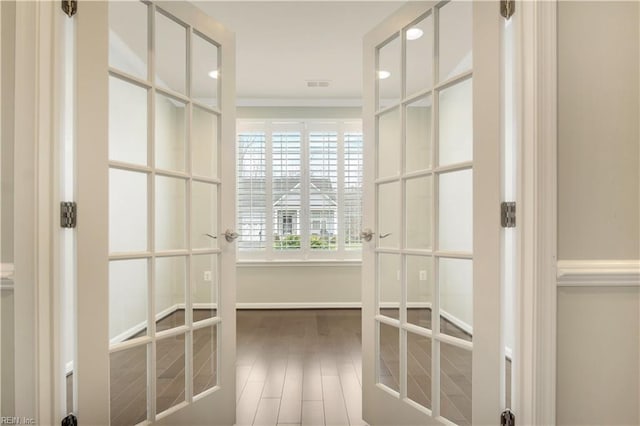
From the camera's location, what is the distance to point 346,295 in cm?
421

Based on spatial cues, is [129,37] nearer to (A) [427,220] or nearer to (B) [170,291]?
(B) [170,291]

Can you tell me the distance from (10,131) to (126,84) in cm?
42

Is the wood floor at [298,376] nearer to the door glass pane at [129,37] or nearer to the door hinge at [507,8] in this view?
the door glass pane at [129,37]

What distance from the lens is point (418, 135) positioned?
1.55 meters

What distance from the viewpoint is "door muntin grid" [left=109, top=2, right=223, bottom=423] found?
1.35 m

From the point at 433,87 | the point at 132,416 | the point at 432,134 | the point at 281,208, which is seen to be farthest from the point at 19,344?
the point at 281,208

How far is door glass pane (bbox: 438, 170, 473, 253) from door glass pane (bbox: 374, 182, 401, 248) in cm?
22

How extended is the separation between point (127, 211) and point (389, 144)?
1.25 meters

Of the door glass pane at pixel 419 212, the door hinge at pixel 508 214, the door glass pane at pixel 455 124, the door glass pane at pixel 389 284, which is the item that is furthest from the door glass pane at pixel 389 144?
the door hinge at pixel 508 214

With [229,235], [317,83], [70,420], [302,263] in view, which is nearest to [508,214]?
[229,235]

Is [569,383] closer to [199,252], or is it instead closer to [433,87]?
[433,87]

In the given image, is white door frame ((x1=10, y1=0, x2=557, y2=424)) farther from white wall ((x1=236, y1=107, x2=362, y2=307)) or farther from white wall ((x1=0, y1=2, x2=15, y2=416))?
white wall ((x1=236, y1=107, x2=362, y2=307))

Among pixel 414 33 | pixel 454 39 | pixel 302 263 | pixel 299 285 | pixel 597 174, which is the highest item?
pixel 414 33

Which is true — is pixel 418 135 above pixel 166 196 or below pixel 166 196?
above
